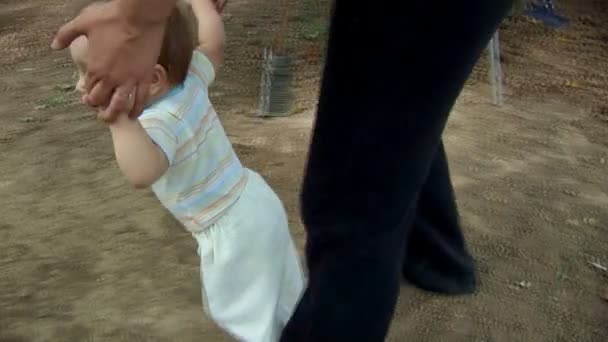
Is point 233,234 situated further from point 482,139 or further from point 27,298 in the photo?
point 482,139

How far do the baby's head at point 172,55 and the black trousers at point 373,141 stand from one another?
0.36 metres

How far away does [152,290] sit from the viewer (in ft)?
7.20

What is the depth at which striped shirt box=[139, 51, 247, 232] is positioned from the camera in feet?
5.41

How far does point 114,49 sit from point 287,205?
1.38 m

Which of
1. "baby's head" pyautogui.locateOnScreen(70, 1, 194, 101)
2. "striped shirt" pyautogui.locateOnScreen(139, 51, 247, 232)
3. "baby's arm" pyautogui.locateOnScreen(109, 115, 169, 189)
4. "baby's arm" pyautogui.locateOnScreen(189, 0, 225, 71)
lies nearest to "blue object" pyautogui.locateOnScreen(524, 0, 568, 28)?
"baby's arm" pyautogui.locateOnScreen(189, 0, 225, 71)

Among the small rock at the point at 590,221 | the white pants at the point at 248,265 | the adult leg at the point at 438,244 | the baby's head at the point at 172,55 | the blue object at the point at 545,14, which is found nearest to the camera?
the baby's head at the point at 172,55

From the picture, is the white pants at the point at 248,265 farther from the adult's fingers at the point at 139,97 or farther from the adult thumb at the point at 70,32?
the adult thumb at the point at 70,32

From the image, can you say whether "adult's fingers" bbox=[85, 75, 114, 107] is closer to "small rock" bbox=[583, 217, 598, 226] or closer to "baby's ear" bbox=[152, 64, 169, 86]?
"baby's ear" bbox=[152, 64, 169, 86]

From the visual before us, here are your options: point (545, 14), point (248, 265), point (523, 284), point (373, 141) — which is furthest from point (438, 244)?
point (545, 14)

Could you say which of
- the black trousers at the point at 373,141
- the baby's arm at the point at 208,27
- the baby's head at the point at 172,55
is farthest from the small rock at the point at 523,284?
the baby's head at the point at 172,55

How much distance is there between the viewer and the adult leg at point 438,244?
2.00 meters

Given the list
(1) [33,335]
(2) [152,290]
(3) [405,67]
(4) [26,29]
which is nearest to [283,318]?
(2) [152,290]

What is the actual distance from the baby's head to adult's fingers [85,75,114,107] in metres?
0.30

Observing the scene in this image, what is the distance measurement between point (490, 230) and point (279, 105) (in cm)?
114
